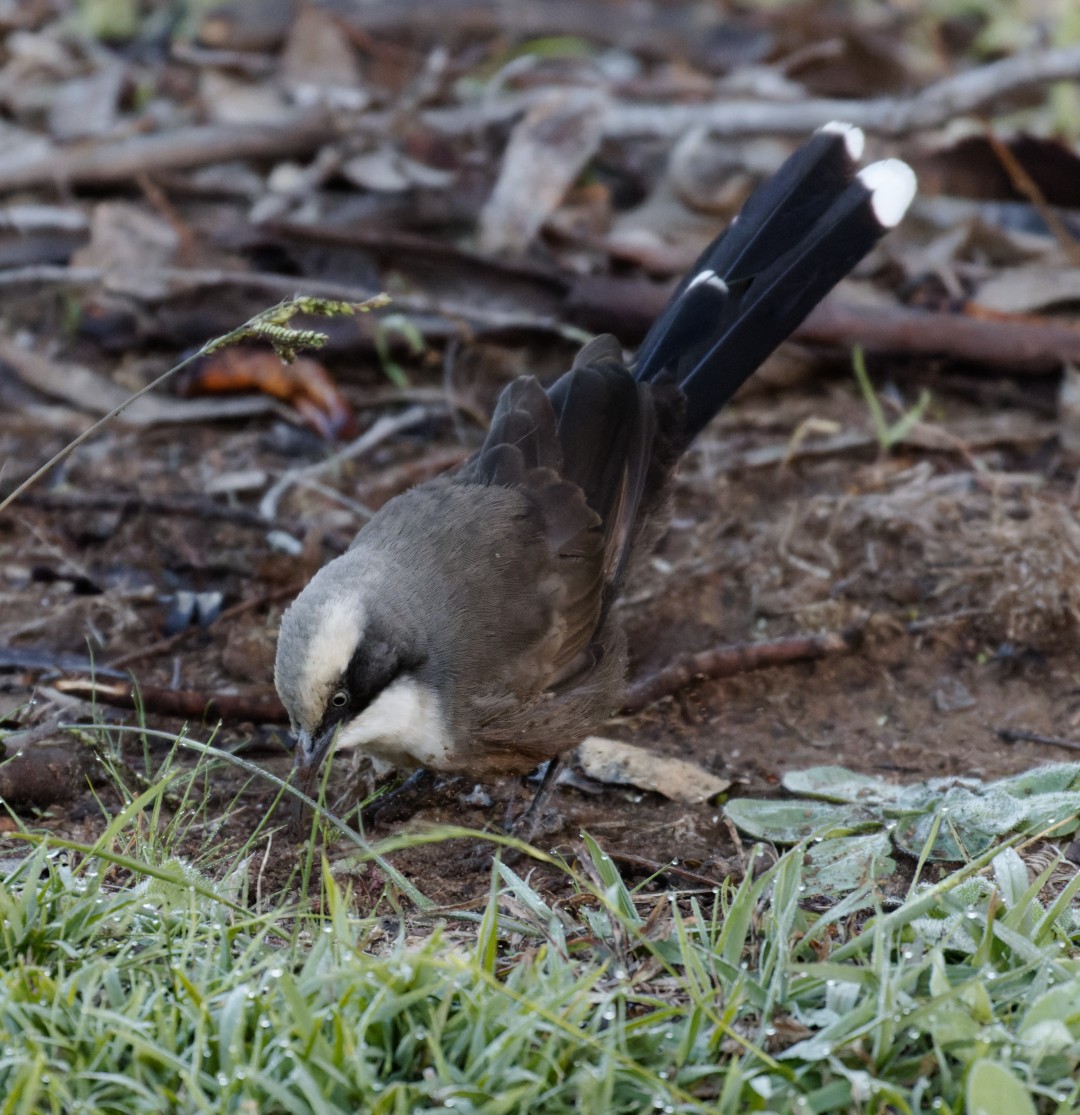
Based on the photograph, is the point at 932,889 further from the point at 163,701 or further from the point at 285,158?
the point at 285,158

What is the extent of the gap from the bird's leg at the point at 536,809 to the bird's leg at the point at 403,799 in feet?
1.10

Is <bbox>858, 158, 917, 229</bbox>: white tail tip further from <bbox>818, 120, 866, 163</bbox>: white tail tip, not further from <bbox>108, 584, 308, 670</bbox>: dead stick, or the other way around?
<bbox>108, 584, 308, 670</bbox>: dead stick

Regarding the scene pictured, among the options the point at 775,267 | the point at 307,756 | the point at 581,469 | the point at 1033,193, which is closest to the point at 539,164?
the point at 1033,193

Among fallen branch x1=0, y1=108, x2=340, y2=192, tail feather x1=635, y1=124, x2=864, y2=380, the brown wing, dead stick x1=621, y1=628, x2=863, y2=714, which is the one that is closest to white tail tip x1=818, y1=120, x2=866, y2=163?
tail feather x1=635, y1=124, x2=864, y2=380

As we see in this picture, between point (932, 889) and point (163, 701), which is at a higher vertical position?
point (932, 889)

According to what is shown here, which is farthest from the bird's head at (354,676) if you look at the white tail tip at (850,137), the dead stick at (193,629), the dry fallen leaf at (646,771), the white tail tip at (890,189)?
the white tail tip at (850,137)

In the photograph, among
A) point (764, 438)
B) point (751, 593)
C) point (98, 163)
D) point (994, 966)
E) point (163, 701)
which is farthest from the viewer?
point (98, 163)

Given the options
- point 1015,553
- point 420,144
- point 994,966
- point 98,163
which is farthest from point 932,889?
point 98,163

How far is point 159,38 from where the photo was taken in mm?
9422

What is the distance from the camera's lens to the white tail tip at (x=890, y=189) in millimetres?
5184

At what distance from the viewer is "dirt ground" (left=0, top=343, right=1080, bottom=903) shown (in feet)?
15.5

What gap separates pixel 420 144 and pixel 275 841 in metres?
4.65

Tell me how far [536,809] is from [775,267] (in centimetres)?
212

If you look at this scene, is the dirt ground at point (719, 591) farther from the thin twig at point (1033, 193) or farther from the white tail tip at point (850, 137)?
the white tail tip at point (850, 137)
